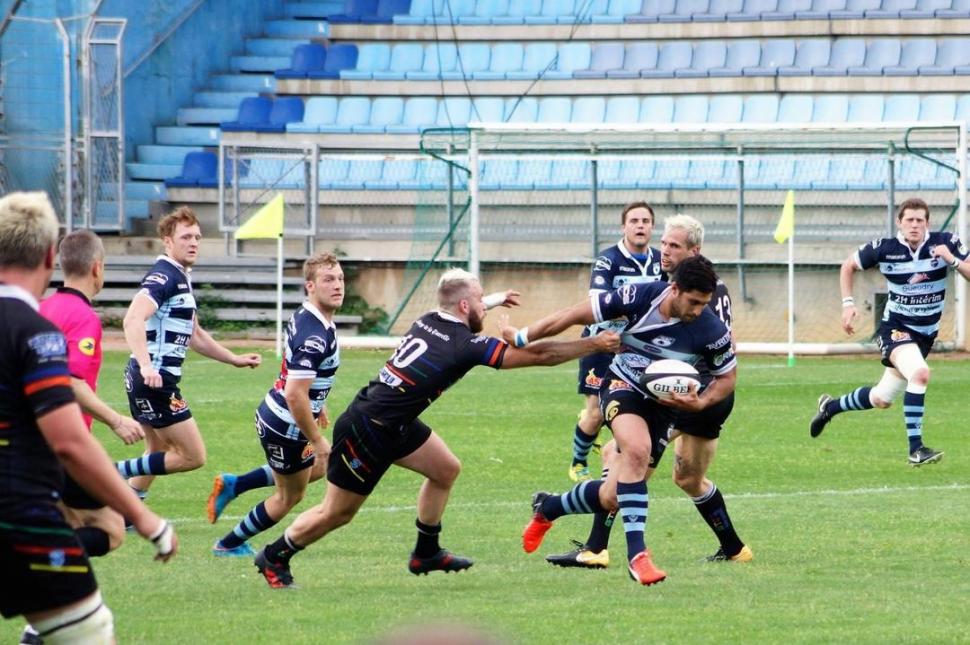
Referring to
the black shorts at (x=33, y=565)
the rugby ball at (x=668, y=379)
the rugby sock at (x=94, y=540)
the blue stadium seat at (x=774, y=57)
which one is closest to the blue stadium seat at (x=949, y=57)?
the blue stadium seat at (x=774, y=57)

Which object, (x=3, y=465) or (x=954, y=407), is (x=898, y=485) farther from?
(x=3, y=465)

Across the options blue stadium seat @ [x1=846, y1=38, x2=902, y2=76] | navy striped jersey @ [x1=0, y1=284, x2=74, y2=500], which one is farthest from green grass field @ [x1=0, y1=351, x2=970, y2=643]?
blue stadium seat @ [x1=846, y1=38, x2=902, y2=76]

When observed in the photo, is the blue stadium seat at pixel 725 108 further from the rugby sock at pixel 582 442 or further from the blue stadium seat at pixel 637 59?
the rugby sock at pixel 582 442

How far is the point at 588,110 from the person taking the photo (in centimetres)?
2817

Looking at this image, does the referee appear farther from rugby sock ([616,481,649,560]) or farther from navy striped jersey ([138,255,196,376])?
navy striped jersey ([138,255,196,376])

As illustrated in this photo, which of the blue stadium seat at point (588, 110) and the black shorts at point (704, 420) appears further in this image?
the blue stadium seat at point (588, 110)

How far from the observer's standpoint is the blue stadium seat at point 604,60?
→ 28.5m

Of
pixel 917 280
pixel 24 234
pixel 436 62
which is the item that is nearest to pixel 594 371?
pixel 917 280

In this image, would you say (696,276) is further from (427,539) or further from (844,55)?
(844,55)

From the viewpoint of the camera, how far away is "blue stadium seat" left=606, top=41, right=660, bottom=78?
28.3 metres

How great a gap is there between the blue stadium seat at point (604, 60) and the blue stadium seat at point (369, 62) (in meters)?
3.70

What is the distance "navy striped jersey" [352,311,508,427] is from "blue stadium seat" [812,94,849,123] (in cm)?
1936

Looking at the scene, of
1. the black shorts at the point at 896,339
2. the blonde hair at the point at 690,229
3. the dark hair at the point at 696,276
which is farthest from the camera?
the black shorts at the point at 896,339

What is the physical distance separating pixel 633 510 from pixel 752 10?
2138 centimetres
